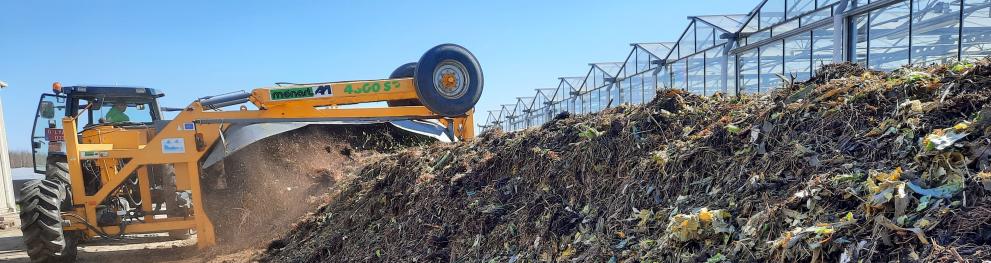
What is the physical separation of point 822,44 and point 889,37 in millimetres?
1397

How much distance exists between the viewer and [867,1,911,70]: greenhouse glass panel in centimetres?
795

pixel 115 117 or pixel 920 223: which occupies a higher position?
pixel 115 117

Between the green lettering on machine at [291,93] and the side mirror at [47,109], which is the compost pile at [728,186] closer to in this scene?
the green lettering on machine at [291,93]

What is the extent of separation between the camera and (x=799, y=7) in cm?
991

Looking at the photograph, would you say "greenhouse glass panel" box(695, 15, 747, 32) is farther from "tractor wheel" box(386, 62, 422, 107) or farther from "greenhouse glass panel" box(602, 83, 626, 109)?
"tractor wheel" box(386, 62, 422, 107)

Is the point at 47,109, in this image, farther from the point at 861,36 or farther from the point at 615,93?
the point at 615,93

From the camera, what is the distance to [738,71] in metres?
12.2

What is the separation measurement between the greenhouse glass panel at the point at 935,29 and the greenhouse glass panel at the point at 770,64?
276 cm

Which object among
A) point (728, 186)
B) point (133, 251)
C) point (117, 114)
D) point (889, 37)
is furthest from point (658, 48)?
point (133, 251)

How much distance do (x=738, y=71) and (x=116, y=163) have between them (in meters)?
12.1

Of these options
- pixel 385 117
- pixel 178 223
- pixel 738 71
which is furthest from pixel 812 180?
pixel 738 71

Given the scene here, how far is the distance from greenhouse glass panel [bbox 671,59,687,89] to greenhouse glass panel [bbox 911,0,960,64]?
6538mm

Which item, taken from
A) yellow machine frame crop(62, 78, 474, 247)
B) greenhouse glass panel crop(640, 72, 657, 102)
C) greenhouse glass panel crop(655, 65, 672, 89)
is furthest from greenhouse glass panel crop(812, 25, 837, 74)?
yellow machine frame crop(62, 78, 474, 247)

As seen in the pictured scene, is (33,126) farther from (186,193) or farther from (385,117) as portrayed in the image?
(385,117)
